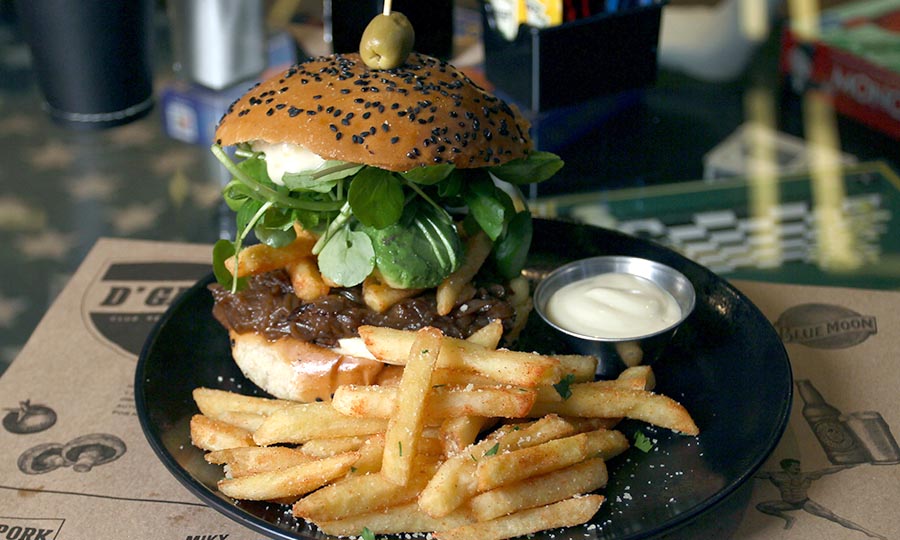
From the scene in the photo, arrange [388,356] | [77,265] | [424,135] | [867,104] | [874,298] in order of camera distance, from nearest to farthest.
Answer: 1. [388,356]
2. [424,135]
3. [874,298]
4. [77,265]
5. [867,104]

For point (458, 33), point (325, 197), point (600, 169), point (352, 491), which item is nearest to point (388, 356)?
point (352, 491)

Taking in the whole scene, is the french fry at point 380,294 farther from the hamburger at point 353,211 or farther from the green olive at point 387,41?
the green olive at point 387,41

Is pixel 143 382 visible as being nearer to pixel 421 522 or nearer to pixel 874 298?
pixel 421 522

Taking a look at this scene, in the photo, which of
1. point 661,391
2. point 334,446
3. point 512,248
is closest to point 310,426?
point 334,446

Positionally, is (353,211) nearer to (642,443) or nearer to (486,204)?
(486,204)

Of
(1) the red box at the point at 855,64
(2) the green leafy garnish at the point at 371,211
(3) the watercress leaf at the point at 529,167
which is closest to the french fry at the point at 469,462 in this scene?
(2) the green leafy garnish at the point at 371,211

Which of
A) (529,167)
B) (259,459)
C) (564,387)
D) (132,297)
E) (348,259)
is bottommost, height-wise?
(132,297)

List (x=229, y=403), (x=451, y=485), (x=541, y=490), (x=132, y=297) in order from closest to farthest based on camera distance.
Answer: (x=451, y=485)
(x=541, y=490)
(x=229, y=403)
(x=132, y=297)
